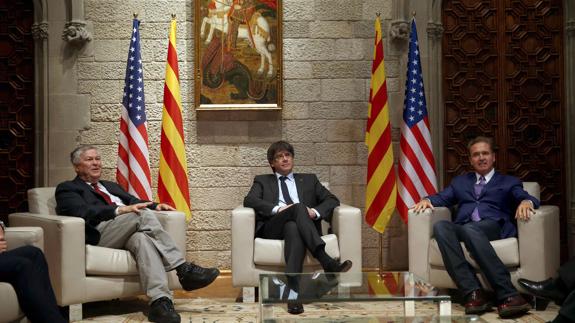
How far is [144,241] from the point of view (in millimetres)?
4820

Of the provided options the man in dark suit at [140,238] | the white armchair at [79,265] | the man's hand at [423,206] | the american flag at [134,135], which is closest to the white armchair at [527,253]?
the man's hand at [423,206]

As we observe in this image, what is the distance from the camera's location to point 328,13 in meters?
6.62

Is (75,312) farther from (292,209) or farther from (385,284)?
(385,284)

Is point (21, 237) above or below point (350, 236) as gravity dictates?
above

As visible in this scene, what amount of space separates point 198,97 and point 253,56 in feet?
1.93

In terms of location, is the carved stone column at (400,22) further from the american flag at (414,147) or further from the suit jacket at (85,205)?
the suit jacket at (85,205)

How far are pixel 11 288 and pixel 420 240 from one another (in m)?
2.75

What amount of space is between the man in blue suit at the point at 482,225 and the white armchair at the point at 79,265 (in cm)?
203

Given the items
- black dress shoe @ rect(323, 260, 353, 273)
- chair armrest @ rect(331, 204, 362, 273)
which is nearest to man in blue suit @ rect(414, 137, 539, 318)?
chair armrest @ rect(331, 204, 362, 273)

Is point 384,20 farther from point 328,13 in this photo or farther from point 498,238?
point 498,238

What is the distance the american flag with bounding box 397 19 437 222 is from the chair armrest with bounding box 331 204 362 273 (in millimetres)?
960

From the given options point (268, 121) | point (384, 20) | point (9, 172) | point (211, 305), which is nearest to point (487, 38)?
point (384, 20)

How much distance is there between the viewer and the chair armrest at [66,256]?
4.59m

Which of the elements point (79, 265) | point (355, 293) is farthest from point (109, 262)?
point (355, 293)
